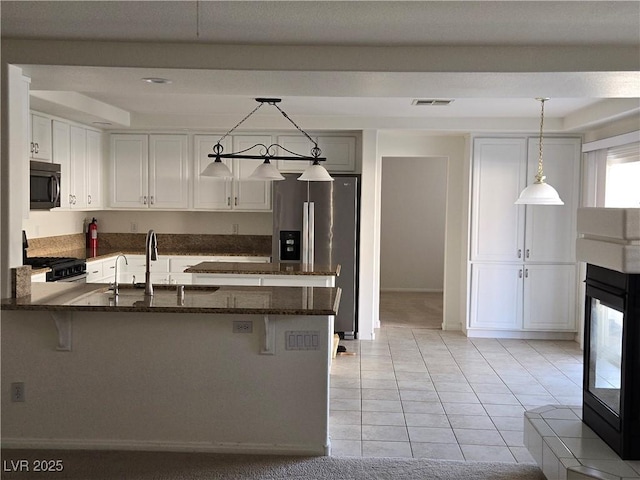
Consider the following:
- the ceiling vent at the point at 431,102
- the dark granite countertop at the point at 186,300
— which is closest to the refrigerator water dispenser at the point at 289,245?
the ceiling vent at the point at 431,102

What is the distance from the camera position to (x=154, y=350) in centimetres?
371

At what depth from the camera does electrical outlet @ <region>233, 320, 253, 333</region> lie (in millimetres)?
3709

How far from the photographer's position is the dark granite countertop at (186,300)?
3469 mm

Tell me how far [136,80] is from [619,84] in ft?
9.63

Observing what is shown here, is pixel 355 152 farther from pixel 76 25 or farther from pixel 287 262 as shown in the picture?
pixel 76 25

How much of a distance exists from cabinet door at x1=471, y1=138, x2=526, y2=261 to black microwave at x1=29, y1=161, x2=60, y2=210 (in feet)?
14.1

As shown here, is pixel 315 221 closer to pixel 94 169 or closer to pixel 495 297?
pixel 495 297

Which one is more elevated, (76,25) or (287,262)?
(76,25)

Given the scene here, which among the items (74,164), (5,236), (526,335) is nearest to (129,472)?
(5,236)

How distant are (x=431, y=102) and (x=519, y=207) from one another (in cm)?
197

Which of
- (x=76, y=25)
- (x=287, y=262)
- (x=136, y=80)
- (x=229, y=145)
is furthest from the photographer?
(x=229, y=145)

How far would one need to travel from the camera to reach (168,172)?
7383mm

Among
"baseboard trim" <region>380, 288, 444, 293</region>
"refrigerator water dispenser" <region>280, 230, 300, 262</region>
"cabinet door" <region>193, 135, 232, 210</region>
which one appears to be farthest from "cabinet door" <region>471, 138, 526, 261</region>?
"baseboard trim" <region>380, 288, 444, 293</region>

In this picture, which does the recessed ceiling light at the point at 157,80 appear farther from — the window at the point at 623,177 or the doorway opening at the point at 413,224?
the doorway opening at the point at 413,224
